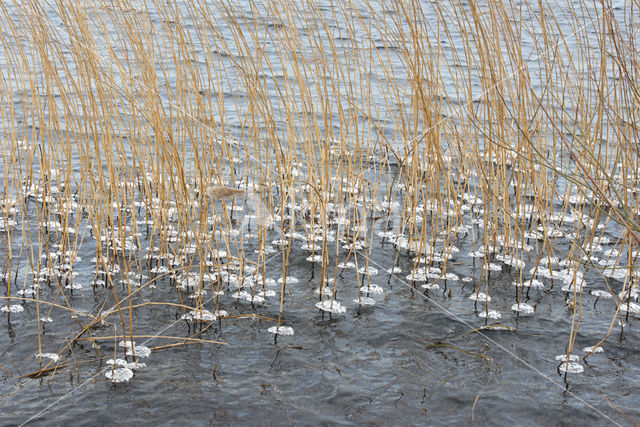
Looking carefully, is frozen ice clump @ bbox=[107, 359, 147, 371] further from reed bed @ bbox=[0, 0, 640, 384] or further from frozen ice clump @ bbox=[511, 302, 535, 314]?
frozen ice clump @ bbox=[511, 302, 535, 314]

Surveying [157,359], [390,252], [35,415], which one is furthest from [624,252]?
[35,415]

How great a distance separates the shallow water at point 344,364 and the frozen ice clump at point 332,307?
3 centimetres

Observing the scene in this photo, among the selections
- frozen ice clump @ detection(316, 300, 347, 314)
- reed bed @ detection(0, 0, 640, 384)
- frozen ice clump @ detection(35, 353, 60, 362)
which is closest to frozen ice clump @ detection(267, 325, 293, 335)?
reed bed @ detection(0, 0, 640, 384)

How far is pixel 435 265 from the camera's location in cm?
269

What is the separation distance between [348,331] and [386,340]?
13cm

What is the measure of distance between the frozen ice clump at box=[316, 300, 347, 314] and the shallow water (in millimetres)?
26

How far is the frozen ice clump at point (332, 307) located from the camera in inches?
90.0

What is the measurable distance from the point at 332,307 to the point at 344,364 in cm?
35

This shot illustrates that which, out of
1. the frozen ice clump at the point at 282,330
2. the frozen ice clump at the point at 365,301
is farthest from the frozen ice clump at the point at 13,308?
the frozen ice clump at the point at 365,301

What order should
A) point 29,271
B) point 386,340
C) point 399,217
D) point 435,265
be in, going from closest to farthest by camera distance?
point 386,340 → point 29,271 → point 435,265 → point 399,217

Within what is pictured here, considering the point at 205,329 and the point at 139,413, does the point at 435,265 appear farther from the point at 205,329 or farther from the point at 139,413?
the point at 139,413

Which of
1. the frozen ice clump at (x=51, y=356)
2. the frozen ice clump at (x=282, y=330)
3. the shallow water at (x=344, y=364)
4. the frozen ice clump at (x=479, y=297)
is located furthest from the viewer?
the frozen ice clump at (x=479, y=297)

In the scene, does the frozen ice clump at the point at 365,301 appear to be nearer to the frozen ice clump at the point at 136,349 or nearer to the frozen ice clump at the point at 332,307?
the frozen ice clump at the point at 332,307

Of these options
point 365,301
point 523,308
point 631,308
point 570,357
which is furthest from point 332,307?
point 631,308
